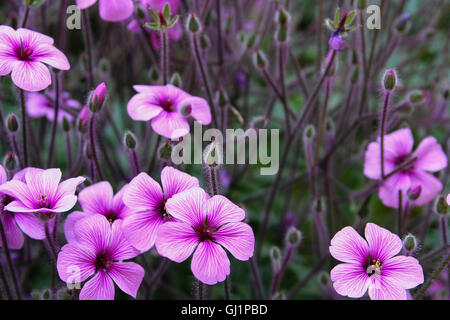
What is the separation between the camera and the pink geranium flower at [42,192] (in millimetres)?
389

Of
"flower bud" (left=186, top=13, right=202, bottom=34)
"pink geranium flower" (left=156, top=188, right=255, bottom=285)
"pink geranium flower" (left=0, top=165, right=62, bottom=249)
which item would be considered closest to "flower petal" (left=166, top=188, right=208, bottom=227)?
"pink geranium flower" (left=156, top=188, right=255, bottom=285)

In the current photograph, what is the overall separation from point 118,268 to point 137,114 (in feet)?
0.48

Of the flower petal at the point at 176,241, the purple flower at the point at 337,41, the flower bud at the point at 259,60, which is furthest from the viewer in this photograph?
the flower bud at the point at 259,60

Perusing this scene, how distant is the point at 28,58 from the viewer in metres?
0.46

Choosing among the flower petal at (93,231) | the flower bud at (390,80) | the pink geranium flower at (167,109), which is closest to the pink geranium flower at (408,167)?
the flower bud at (390,80)

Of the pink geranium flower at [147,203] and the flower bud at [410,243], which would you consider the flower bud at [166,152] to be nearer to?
the pink geranium flower at [147,203]

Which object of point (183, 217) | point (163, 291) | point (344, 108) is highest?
point (344, 108)

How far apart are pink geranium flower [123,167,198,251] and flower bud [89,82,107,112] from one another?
0.09 meters

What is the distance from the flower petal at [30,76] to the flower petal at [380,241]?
12.2 inches

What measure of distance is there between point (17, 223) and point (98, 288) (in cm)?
9

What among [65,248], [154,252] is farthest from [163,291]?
[65,248]

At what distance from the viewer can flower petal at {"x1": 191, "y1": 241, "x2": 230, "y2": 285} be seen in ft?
1.26

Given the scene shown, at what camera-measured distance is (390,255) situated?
41 centimetres
